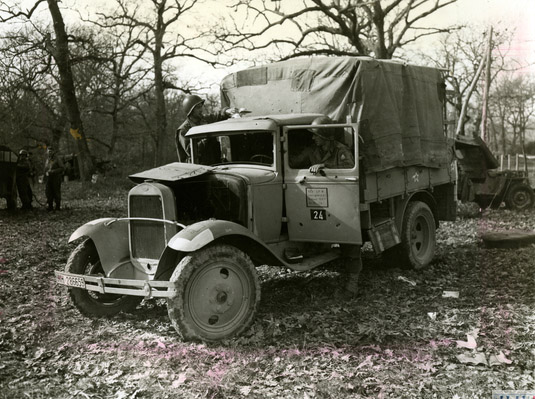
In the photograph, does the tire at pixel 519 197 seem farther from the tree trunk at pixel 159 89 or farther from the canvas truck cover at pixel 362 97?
the tree trunk at pixel 159 89

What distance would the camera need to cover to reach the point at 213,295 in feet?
16.5

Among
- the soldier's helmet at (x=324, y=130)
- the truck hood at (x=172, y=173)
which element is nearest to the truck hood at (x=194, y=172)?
the truck hood at (x=172, y=173)

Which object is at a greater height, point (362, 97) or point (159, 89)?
point (159, 89)

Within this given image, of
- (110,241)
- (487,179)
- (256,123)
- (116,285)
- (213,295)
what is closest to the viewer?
(213,295)

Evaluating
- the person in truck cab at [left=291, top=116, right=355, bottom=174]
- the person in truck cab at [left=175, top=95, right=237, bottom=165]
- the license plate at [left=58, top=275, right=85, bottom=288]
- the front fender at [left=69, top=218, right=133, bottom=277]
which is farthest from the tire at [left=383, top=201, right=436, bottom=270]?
the license plate at [left=58, top=275, right=85, bottom=288]

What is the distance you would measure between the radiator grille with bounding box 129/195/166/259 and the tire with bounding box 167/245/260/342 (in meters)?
0.73

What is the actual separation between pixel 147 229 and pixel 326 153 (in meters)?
2.23

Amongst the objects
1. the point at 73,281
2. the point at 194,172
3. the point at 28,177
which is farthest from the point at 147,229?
the point at 28,177

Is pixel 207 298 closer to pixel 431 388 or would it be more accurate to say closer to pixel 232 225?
pixel 232 225

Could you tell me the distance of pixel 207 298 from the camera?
5.00 metres

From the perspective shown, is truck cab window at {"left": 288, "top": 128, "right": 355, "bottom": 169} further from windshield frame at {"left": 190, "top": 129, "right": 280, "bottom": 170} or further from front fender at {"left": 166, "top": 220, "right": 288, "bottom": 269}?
front fender at {"left": 166, "top": 220, "right": 288, "bottom": 269}

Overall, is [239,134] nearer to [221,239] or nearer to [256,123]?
[256,123]

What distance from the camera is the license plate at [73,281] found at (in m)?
5.16

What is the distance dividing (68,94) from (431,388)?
2038cm
